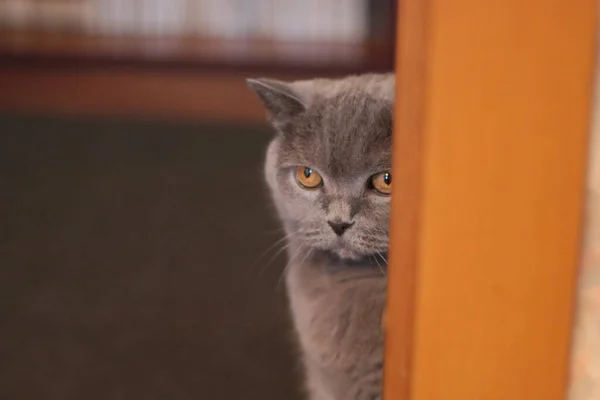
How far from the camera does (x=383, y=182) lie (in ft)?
2.68

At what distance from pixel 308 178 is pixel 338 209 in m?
0.07

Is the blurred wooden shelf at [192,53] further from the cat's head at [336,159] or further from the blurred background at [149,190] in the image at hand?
the cat's head at [336,159]

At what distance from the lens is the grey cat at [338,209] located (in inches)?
32.4

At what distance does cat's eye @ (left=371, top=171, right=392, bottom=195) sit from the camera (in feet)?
2.67

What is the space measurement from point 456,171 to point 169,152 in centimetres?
165

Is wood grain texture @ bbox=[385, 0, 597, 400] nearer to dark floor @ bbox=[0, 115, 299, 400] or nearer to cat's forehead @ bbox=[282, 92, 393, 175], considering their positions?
cat's forehead @ bbox=[282, 92, 393, 175]

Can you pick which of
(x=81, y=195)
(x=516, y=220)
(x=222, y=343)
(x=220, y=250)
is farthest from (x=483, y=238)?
(x=81, y=195)

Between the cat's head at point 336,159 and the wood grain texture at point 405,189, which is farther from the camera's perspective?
the cat's head at point 336,159

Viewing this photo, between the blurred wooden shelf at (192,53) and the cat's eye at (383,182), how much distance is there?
131 cm

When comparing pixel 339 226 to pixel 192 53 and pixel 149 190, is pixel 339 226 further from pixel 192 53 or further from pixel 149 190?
pixel 192 53

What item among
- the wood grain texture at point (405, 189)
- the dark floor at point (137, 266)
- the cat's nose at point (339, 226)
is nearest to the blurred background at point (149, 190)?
the dark floor at point (137, 266)

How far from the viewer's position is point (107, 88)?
7.07ft

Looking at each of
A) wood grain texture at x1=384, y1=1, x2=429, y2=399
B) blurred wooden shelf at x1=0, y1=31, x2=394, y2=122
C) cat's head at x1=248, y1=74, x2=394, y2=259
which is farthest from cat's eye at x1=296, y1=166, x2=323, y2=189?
blurred wooden shelf at x1=0, y1=31, x2=394, y2=122

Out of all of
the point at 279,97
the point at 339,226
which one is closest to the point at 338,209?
the point at 339,226
